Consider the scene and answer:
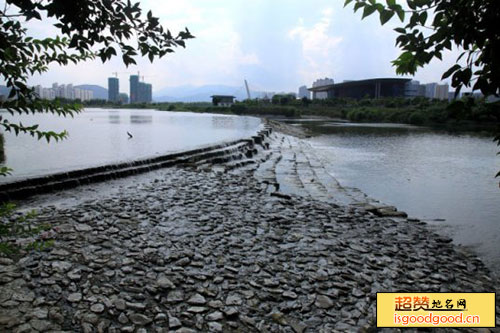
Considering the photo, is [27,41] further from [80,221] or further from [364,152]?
[364,152]

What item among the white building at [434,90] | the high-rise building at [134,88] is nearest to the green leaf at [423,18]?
the white building at [434,90]

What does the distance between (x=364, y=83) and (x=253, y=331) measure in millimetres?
111808

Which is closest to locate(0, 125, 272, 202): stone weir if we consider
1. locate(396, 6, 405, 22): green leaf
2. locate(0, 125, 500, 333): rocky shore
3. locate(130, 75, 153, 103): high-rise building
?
locate(0, 125, 500, 333): rocky shore

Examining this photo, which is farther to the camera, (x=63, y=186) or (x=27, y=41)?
(x=63, y=186)

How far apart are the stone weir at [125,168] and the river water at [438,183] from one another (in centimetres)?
485

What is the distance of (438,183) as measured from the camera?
50.1ft

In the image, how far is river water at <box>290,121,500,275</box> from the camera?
9109 mm

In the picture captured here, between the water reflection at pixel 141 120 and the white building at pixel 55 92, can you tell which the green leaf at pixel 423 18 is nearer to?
the white building at pixel 55 92

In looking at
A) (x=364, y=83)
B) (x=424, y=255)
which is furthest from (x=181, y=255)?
(x=364, y=83)

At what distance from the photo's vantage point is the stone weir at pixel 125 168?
888 cm

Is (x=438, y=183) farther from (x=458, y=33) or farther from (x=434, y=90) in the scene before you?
(x=434, y=90)

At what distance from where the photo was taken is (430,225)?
9211 millimetres

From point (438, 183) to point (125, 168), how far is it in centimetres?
1229

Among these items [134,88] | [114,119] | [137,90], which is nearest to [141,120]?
[114,119]
